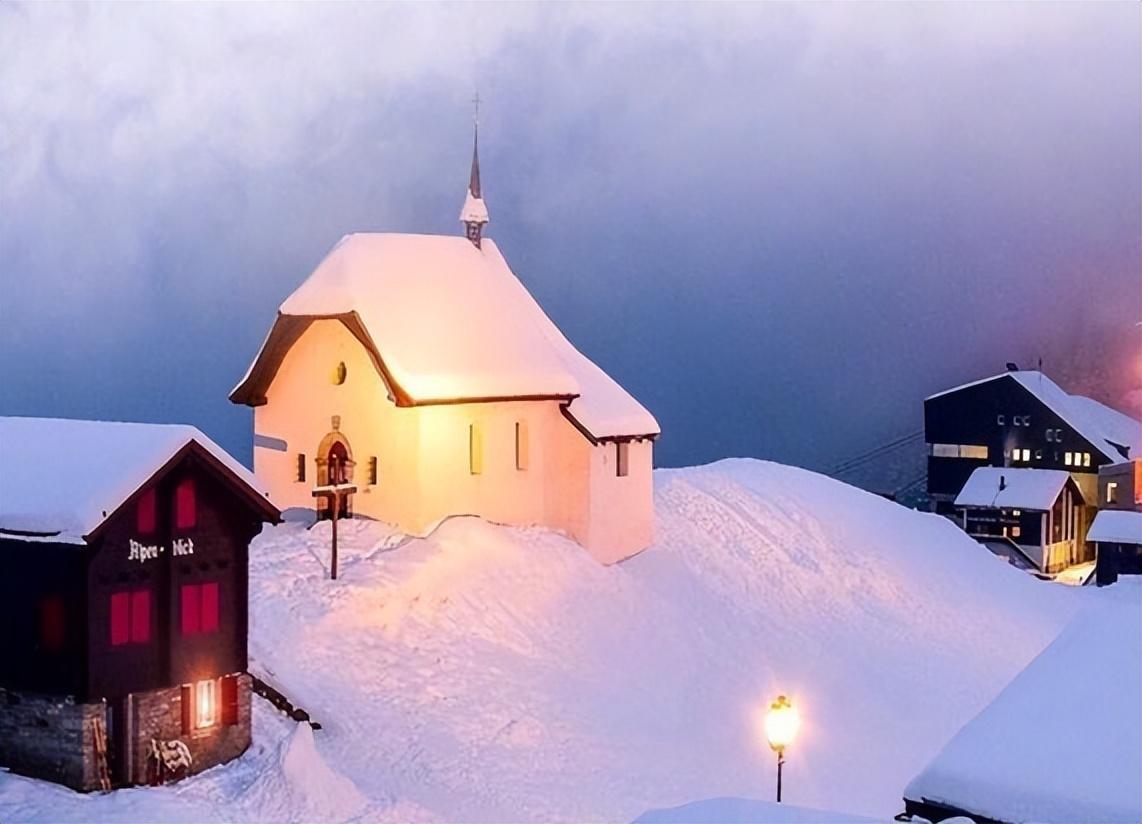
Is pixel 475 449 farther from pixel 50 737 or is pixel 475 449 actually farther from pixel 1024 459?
pixel 1024 459

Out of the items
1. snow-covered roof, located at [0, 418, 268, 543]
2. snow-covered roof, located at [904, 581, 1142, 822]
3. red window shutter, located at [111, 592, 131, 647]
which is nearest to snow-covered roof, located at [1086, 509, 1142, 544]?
snow-covered roof, located at [904, 581, 1142, 822]

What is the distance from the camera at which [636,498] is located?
111 feet

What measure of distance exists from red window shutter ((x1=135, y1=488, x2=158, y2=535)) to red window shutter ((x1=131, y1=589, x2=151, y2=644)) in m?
0.93

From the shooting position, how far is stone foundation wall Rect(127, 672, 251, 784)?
62.0ft

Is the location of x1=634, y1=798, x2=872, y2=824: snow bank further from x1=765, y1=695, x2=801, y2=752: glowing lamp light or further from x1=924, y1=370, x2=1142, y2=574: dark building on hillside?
x1=924, y1=370, x2=1142, y2=574: dark building on hillside

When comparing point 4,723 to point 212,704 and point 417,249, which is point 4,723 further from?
point 417,249

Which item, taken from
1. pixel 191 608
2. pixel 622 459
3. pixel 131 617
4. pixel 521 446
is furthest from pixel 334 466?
pixel 131 617

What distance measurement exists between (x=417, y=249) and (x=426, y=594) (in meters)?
10.9

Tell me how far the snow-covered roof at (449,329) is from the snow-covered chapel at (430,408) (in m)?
0.04

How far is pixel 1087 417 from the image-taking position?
61125 mm

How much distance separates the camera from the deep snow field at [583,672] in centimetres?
2017

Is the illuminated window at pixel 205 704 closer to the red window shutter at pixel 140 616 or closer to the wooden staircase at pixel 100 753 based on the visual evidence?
the red window shutter at pixel 140 616

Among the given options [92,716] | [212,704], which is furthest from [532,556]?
[92,716]

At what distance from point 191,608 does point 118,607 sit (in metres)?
1.23
